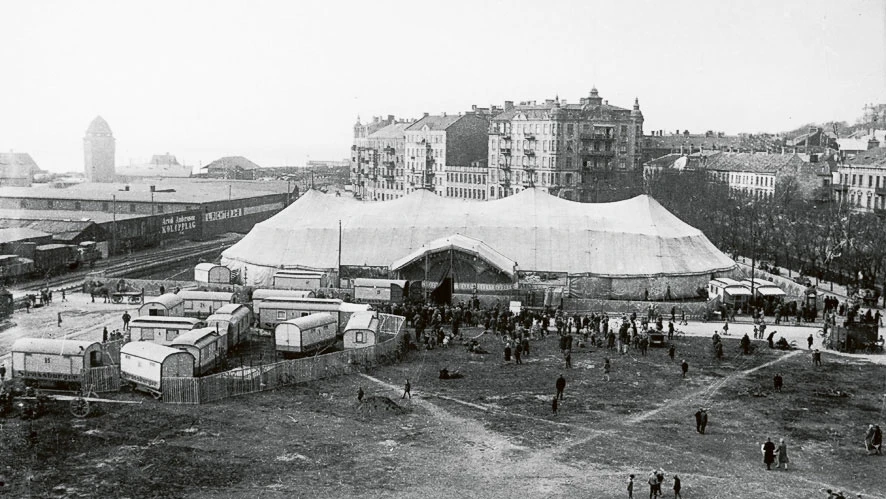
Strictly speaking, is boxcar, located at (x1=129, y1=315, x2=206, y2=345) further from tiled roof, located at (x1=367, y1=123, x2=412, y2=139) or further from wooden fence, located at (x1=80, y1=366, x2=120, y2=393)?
tiled roof, located at (x1=367, y1=123, x2=412, y2=139)

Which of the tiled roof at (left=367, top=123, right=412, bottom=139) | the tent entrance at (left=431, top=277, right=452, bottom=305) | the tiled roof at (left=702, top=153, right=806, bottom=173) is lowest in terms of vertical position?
the tent entrance at (left=431, top=277, right=452, bottom=305)

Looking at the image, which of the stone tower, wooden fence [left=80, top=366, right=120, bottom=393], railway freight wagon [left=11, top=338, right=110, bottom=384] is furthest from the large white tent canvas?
the stone tower

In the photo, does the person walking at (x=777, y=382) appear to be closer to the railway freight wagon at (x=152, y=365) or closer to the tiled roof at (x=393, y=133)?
the railway freight wagon at (x=152, y=365)

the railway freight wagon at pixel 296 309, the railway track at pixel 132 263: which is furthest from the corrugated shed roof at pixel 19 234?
the railway freight wagon at pixel 296 309

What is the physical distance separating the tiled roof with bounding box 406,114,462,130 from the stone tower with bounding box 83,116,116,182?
61932mm

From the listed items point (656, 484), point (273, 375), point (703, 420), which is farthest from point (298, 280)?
point (656, 484)

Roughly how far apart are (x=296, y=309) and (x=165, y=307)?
20.6ft

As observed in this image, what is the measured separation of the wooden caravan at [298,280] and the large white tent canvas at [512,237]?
3826mm

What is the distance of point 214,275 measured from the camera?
5550 centimetres

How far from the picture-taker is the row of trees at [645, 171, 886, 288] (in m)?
62.2

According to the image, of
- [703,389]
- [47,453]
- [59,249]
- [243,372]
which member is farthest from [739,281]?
[59,249]

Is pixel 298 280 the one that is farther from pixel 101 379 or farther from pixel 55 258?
pixel 101 379

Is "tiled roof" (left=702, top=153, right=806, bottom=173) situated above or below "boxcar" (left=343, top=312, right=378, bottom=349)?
above

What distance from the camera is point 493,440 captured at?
90.8 ft
